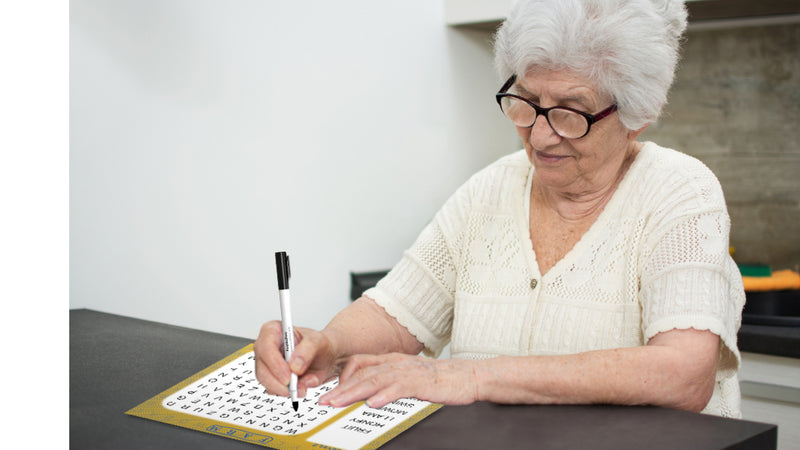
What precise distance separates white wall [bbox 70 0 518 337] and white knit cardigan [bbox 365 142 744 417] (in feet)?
2.05

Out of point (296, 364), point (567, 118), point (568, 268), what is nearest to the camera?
point (296, 364)

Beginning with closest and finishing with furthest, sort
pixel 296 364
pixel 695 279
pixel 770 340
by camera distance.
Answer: pixel 296 364, pixel 695 279, pixel 770 340

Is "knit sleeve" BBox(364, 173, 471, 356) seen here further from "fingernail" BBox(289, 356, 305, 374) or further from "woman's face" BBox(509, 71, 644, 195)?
"fingernail" BBox(289, 356, 305, 374)

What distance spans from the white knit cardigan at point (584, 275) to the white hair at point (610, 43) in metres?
0.18

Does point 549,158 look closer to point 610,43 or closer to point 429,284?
point 610,43

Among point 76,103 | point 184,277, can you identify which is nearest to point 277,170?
point 184,277

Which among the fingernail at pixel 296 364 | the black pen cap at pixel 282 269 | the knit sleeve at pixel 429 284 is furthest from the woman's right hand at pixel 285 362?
the knit sleeve at pixel 429 284

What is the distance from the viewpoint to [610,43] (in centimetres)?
117

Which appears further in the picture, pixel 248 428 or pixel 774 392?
pixel 774 392

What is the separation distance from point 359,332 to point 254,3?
1.07 m

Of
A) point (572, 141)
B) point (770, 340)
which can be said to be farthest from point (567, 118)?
point (770, 340)

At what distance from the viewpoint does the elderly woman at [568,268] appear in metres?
0.99

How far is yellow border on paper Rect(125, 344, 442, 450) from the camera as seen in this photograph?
0.84 meters

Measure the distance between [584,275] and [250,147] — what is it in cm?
102
